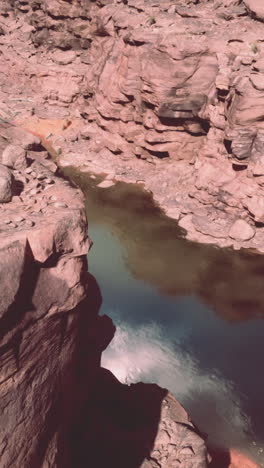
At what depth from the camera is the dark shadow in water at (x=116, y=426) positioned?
6.80m

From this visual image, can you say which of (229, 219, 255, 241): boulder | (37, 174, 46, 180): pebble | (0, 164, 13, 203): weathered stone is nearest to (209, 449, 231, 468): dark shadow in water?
(37, 174, 46, 180): pebble

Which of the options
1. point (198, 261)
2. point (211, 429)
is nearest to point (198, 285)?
point (198, 261)

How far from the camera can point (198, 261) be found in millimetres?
17625

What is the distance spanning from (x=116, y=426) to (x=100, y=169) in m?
19.9

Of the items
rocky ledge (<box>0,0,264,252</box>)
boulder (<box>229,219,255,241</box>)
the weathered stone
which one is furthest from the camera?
rocky ledge (<box>0,0,264,252</box>)

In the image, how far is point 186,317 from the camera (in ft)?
48.9

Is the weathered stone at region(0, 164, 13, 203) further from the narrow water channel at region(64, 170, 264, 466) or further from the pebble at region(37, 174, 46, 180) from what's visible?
the narrow water channel at region(64, 170, 264, 466)

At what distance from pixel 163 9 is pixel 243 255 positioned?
59.5 ft

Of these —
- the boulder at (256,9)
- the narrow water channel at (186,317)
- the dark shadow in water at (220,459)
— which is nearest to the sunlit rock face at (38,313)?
the dark shadow in water at (220,459)

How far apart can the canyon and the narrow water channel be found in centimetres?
120

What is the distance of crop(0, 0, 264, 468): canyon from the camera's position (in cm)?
388

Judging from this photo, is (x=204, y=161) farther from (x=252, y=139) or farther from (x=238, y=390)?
(x=238, y=390)

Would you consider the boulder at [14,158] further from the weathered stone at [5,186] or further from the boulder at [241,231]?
the boulder at [241,231]

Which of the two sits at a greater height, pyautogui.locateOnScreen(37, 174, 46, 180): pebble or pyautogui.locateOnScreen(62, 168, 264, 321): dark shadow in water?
pyautogui.locateOnScreen(37, 174, 46, 180): pebble
